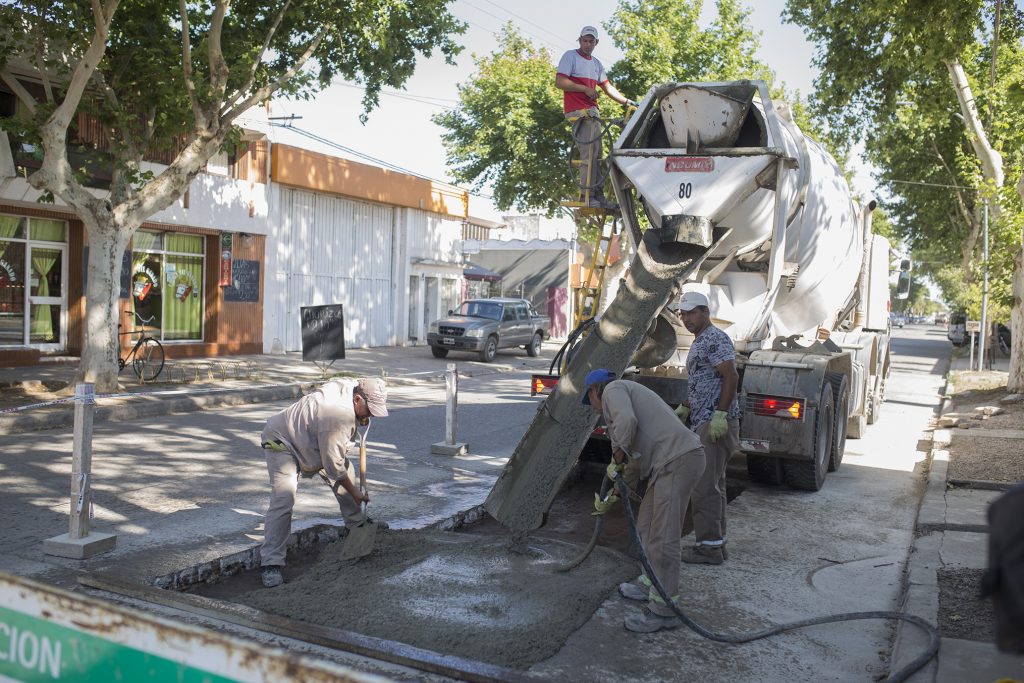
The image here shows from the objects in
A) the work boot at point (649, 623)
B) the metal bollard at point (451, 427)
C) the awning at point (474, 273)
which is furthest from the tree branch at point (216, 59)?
the awning at point (474, 273)

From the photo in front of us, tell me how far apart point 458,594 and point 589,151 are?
5.17 meters

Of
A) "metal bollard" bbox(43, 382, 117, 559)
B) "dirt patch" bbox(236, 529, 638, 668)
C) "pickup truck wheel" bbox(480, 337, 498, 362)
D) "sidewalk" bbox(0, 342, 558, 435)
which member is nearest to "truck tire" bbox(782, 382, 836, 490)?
"dirt patch" bbox(236, 529, 638, 668)

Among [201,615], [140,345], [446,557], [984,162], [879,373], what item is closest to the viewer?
[201,615]

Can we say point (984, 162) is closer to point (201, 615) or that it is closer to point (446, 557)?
point (446, 557)

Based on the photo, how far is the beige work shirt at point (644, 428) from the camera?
5.12 metres

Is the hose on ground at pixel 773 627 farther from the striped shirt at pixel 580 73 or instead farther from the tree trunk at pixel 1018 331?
the tree trunk at pixel 1018 331

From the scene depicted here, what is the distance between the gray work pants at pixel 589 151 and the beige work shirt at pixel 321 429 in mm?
4210

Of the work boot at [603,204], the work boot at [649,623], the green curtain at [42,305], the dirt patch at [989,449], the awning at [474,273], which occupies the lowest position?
the work boot at [649,623]

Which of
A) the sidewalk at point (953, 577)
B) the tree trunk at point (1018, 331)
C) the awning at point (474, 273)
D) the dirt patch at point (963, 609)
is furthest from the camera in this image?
the awning at point (474, 273)

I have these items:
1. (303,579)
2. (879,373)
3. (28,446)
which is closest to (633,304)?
(303,579)

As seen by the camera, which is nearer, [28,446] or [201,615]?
[201,615]

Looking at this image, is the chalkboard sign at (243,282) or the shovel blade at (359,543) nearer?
the shovel blade at (359,543)

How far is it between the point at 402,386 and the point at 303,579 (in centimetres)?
1264

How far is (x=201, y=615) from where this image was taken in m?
4.81
